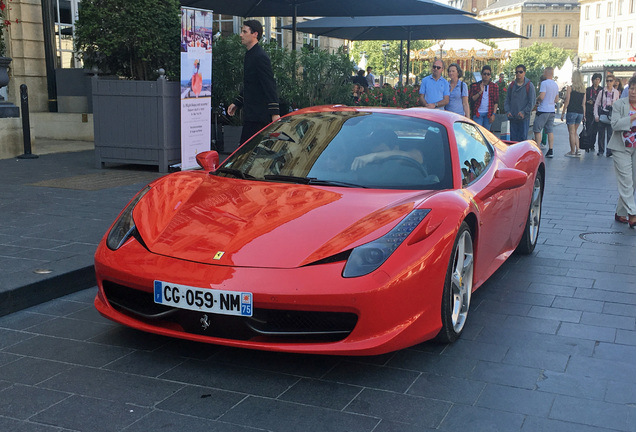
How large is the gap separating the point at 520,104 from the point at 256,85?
27.6ft

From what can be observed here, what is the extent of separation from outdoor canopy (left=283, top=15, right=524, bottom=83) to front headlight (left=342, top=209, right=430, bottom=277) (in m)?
14.3

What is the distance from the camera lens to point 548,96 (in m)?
16.4

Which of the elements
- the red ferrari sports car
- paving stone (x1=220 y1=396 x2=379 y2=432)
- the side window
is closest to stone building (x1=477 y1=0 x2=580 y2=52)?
the side window

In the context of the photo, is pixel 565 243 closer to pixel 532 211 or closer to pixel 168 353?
pixel 532 211

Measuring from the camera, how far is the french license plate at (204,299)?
345cm

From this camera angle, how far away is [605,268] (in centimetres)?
612

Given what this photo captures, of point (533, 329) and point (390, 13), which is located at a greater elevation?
point (390, 13)

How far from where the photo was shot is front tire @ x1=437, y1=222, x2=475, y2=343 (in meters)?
3.96

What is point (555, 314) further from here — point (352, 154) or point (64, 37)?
point (64, 37)

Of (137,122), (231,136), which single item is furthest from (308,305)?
(231,136)

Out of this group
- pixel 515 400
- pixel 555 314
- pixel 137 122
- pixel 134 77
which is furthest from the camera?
pixel 134 77

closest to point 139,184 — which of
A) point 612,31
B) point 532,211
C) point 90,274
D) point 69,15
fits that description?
point 90,274

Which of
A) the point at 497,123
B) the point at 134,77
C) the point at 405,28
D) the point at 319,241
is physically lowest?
the point at 497,123

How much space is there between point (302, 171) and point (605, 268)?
9.73 ft
